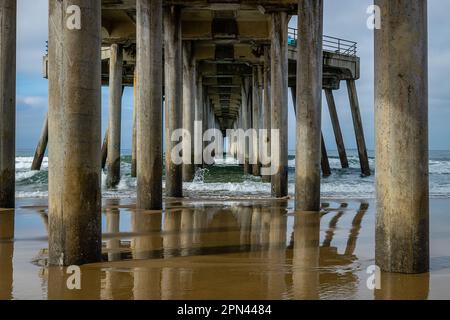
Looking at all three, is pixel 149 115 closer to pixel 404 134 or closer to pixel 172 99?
pixel 172 99

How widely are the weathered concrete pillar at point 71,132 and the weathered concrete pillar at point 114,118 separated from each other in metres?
11.0

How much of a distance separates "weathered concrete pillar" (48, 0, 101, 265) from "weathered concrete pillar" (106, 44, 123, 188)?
11.0m

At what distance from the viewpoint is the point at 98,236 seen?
457 cm

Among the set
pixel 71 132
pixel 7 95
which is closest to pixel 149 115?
pixel 7 95

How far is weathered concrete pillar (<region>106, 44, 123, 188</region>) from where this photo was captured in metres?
15.4

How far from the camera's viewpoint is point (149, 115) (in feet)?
28.9

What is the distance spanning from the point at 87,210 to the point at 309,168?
16.2 feet

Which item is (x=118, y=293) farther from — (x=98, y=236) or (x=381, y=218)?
(x=381, y=218)

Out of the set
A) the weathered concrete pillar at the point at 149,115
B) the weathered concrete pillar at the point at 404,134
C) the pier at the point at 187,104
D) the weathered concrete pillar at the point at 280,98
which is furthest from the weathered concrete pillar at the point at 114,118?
the weathered concrete pillar at the point at 404,134

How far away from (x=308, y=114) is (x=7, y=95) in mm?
4794

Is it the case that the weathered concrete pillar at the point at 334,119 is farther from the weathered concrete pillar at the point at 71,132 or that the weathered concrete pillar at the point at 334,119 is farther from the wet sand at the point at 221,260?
the weathered concrete pillar at the point at 71,132

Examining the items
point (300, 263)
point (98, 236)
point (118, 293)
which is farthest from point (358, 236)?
point (118, 293)

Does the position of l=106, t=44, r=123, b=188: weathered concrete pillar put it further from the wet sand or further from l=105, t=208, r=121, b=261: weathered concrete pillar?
the wet sand

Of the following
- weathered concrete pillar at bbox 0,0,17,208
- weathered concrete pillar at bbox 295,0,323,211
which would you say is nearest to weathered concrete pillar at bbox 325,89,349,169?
weathered concrete pillar at bbox 295,0,323,211
